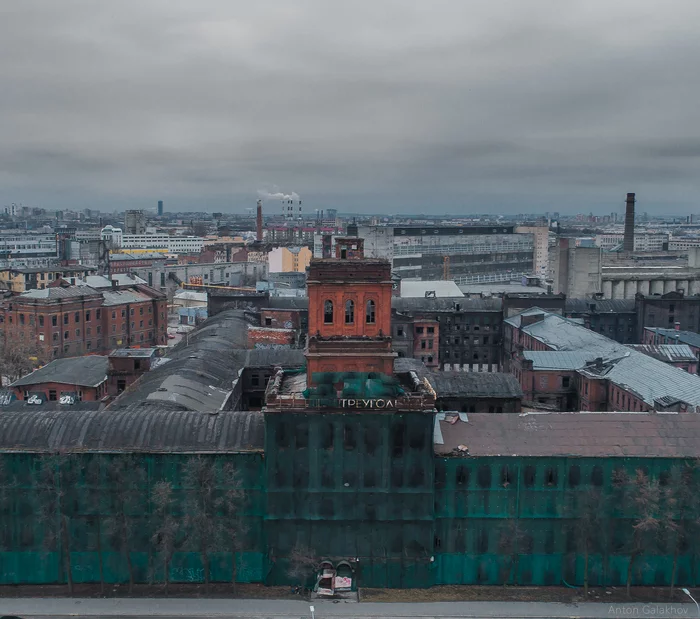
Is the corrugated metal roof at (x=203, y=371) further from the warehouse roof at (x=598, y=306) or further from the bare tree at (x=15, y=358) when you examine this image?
the warehouse roof at (x=598, y=306)

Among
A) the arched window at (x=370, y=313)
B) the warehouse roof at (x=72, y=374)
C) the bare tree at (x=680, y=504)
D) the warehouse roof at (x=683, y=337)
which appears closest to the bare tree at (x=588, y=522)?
the bare tree at (x=680, y=504)

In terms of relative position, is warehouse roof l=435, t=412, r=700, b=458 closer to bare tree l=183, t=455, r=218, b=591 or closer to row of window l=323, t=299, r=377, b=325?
row of window l=323, t=299, r=377, b=325

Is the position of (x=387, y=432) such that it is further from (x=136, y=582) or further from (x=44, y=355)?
(x=44, y=355)

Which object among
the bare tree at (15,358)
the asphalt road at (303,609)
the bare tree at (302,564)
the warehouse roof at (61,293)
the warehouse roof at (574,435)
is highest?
the warehouse roof at (61,293)

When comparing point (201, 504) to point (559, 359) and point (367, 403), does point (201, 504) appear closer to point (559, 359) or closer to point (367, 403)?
point (367, 403)

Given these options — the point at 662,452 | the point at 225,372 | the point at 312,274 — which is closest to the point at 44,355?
the point at 225,372

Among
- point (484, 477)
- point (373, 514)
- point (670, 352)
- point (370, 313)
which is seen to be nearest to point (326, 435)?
point (373, 514)
